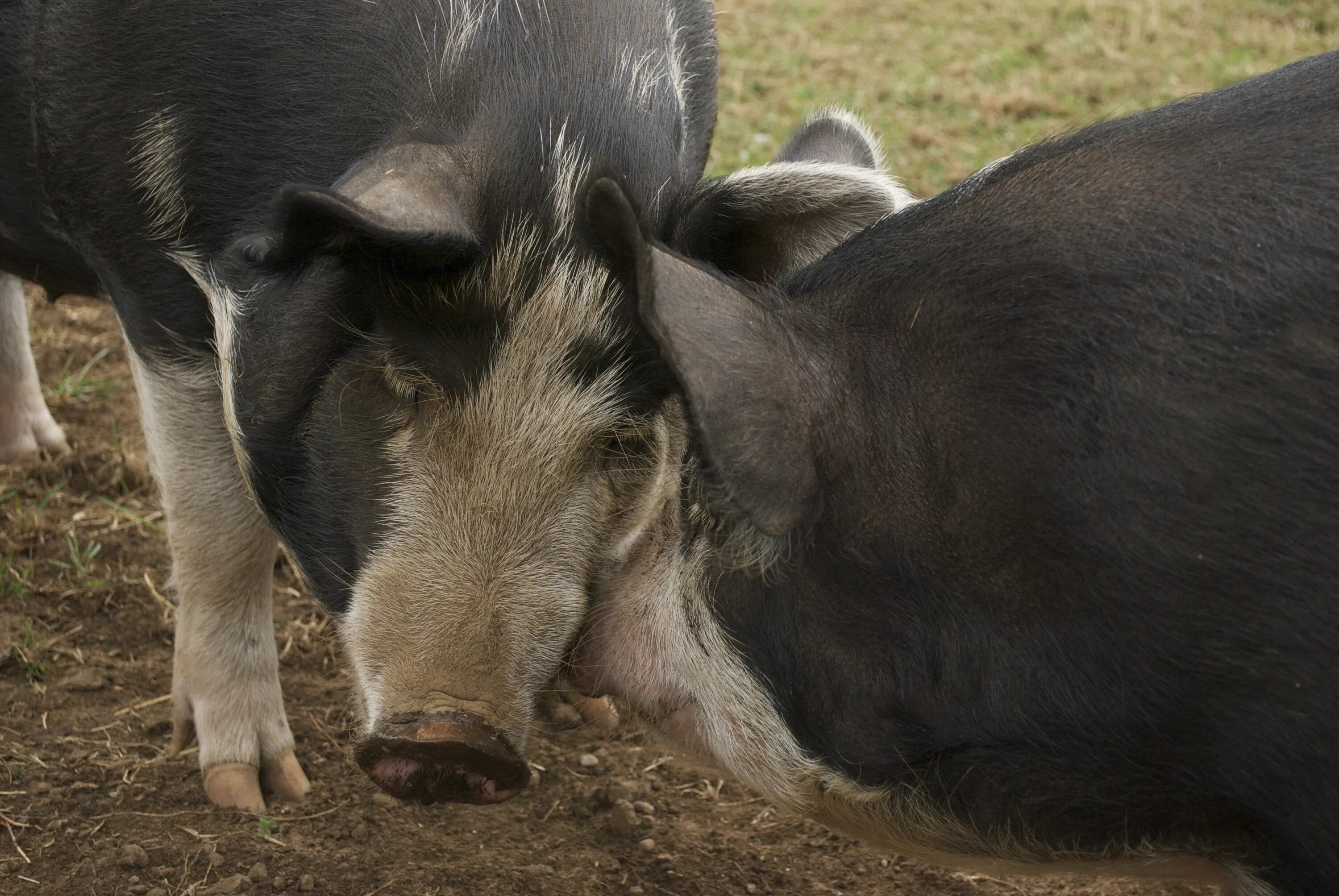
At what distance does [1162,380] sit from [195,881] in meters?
2.02

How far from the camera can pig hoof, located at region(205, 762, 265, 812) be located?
3.24m

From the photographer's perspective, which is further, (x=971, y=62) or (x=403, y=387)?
(x=971, y=62)

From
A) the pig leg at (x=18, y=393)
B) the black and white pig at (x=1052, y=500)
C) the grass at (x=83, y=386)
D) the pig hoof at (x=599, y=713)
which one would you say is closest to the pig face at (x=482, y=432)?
the black and white pig at (x=1052, y=500)

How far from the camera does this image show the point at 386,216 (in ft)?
7.53

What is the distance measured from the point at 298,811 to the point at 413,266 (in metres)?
1.35

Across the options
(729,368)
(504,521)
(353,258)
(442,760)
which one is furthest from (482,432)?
(729,368)

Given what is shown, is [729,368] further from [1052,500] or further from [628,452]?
[628,452]

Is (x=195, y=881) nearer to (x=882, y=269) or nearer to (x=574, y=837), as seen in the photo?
(x=574, y=837)

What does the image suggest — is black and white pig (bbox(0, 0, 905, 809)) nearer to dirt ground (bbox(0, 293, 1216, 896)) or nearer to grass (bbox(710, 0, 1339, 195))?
dirt ground (bbox(0, 293, 1216, 896))

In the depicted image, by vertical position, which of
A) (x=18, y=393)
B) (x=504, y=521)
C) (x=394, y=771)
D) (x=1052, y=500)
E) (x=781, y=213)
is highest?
(x=781, y=213)

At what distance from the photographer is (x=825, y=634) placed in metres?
2.19

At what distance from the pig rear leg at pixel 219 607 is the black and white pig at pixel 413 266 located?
0.16 m

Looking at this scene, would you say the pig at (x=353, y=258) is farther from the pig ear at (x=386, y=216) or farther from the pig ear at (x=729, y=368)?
the pig ear at (x=729, y=368)

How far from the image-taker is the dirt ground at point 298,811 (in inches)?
116
